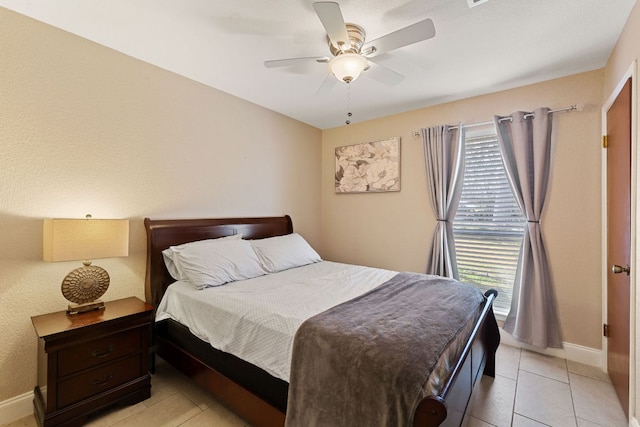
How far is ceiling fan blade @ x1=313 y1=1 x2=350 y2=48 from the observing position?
142cm

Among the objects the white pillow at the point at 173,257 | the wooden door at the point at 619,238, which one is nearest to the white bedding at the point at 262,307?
the white pillow at the point at 173,257

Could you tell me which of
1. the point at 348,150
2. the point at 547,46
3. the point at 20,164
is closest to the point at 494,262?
the point at 547,46

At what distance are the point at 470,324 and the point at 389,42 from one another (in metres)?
1.77

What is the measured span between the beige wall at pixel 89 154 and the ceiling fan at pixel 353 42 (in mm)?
1225

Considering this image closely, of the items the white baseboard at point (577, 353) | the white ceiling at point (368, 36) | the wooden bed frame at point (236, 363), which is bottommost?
the white baseboard at point (577, 353)

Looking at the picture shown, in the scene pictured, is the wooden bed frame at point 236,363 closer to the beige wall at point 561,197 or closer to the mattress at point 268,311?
the mattress at point 268,311

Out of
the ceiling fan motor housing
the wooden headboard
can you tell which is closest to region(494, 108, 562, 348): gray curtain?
the ceiling fan motor housing

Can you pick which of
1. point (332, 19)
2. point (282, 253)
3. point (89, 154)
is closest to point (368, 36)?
point (332, 19)

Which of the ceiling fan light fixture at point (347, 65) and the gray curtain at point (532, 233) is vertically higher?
the ceiling fan light fixture at point (347, 65)

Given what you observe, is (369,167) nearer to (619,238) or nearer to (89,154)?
(619,238)

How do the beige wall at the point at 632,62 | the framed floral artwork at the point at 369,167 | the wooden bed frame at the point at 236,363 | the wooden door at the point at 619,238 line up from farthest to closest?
1. the framed floral artwork at the point at 369,167
2. the wooden door at the point at 619,238
3. the beige wall at the point at 632,62
4. the wooden bed frame at the point at 236,363

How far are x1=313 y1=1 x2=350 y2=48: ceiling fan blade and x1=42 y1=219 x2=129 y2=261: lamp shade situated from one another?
1797 millimetres

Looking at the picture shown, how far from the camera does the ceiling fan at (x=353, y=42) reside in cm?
152

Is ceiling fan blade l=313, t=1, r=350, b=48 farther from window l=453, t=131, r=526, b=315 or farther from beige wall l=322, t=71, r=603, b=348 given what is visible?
window l=453, t=131, r=526, b=315
